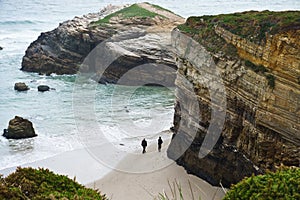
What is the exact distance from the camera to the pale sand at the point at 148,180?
16.7m

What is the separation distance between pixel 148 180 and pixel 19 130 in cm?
905

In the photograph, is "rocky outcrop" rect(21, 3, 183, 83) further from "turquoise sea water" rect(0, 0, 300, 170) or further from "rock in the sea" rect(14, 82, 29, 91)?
"rock in the sea" rect(14, 82, 29, 91)

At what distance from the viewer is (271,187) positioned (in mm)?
7008

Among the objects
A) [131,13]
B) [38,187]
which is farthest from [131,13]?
[38,187]

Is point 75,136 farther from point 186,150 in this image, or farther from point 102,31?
point 102,31

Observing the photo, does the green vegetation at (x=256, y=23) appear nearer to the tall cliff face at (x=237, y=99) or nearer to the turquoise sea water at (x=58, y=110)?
the tall cliff face at (x=237, y=99)

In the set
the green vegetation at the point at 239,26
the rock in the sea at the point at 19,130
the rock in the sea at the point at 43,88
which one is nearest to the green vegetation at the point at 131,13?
the rock in the sea at the point at 43,88

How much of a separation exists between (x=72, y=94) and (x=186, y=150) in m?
17.1

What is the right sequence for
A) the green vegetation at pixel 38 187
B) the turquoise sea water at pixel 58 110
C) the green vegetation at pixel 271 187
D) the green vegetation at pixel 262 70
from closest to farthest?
the green vegetation at pixel 271 187, the green vegetation at pixel 38 187, the green vegetation at pixel 262 70, the turquoise sea water at pixel 58 110

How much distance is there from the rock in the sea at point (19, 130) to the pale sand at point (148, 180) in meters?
6.22

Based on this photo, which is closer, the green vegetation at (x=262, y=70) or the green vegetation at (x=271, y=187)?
the green vegetation at (x=271, y=187)

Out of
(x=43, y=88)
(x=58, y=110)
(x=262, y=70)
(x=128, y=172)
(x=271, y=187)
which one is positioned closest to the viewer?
(x=271, y=187)

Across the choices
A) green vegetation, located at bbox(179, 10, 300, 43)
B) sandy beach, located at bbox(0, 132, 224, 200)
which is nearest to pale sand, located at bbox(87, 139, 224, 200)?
sandy beach, located at bbox(0, 132, 224, 200)

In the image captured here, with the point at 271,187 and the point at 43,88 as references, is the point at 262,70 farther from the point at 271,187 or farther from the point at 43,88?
the point at 43,88
